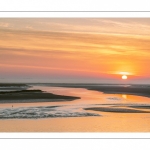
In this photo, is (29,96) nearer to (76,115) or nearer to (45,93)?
(45,93)

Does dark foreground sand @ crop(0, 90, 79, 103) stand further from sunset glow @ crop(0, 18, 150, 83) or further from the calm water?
sunset glow @ crop(0, 18, 150, 83)

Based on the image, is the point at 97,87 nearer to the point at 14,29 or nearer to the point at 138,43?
the point at 138,43
